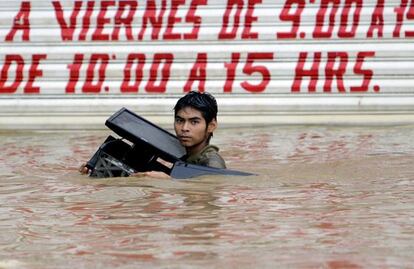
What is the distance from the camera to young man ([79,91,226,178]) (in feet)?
21.8

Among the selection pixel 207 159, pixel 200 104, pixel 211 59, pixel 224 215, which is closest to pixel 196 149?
pixel 207 159

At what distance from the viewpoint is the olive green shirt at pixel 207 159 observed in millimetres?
6664

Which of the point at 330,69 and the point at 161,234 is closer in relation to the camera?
the point at 161,234

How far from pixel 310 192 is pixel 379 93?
18.9ft

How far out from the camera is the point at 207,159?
21.9ft

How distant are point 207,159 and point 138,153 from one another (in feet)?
1.44

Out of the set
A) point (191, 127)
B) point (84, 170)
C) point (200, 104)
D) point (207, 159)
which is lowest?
point (84, 170)

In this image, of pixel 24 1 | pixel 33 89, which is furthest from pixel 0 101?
pixel 24 1

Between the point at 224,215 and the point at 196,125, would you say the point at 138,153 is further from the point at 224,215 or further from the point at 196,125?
the point at 224,215

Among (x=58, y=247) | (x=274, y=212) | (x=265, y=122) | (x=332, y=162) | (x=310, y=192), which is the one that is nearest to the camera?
(x=58, y=247)

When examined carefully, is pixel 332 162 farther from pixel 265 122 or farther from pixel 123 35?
pixel 123 35

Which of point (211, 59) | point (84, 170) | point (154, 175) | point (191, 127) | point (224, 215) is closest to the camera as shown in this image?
point (224, 215)

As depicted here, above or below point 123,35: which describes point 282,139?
below

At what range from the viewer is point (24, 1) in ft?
39.2
